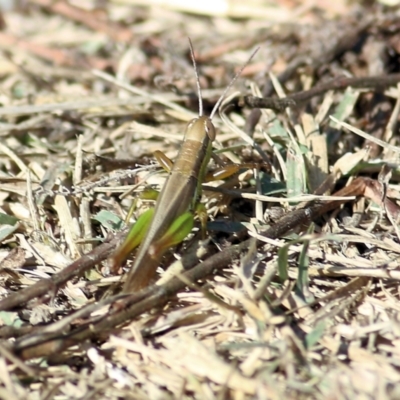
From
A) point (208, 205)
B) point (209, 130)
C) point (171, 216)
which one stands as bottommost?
point (208, 205)

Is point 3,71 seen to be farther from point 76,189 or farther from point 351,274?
point 351,274

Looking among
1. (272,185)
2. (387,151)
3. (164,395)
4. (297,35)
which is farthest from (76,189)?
(297,35)

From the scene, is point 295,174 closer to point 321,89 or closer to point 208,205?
point 208,205

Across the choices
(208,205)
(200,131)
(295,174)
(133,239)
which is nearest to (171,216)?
(133,239)

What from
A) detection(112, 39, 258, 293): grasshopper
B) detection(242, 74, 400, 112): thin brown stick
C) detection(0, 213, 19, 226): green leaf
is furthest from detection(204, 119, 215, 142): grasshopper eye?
detection(0, 213, 19, 226): green leaf

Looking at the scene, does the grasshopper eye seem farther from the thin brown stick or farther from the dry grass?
the thin brown stick

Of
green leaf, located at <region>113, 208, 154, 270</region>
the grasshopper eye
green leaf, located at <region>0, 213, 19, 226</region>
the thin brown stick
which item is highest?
the thin brown stick
